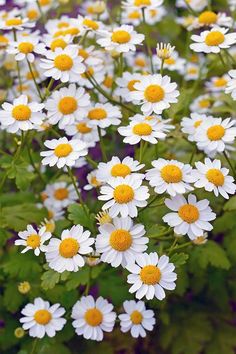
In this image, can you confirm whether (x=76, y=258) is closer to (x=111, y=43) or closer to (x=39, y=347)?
(x=39, y=347)

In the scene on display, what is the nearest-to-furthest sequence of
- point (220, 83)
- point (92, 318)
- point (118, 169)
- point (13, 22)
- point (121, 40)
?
1. point (118, 169)
2. point (92, 318)
3. point (121, 40)
4. point (13, 22)
5. point (220, 83)

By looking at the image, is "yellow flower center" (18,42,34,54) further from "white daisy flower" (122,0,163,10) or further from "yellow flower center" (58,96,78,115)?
"white daisy flower" (122,0,163,10)

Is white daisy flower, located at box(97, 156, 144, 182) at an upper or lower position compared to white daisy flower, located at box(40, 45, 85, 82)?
lower

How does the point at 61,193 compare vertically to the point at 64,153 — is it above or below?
below

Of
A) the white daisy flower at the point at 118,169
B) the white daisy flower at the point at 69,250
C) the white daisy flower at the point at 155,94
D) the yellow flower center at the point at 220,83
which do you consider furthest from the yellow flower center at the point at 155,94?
the yellow flower center at the point at 220,83

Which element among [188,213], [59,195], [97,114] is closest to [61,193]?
[59,195]

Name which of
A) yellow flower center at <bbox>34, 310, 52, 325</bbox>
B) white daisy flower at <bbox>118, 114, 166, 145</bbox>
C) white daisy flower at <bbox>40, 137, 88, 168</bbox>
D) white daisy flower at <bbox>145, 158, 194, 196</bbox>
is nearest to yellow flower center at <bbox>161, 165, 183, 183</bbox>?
white daisy flower at <bbox>145, 158, 194, 196</bbox>

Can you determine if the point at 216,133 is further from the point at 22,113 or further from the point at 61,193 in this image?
the point at 61,193
